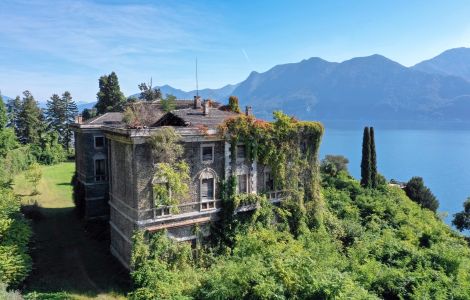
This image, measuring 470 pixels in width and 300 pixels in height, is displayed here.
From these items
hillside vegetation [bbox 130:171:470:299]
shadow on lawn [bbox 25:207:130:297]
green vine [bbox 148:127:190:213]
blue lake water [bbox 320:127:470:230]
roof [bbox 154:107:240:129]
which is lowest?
blue lake water [bbox 320:127:470:230]

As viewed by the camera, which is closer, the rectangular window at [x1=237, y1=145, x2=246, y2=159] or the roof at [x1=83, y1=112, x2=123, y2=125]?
the rectangular window at [x1=237, y1=145, x2=246, y2=159]

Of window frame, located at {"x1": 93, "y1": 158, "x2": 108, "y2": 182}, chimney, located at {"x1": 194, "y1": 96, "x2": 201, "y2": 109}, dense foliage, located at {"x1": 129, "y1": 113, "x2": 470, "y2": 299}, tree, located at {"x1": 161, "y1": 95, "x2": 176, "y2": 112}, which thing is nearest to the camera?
dense foliage, located at {"x1": 129, "y1": 113, "x2": 470, "y2": 299}

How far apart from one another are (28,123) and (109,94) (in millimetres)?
15638

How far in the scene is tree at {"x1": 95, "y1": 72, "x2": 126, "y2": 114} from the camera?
59.7 m

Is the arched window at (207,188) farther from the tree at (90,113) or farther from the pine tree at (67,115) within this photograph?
the pine tree at (67,115)

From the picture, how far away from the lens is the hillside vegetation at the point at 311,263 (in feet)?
50.9

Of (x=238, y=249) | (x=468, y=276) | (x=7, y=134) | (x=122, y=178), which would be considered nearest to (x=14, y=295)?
(x=122, y=178)

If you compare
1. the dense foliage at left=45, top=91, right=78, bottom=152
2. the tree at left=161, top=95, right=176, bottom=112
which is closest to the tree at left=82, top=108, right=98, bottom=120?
the dense foliage at left=45, top=91, right=78, bottom=152

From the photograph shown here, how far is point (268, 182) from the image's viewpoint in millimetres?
25453

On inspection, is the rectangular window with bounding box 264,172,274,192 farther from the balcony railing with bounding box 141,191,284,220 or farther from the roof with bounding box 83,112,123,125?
the roof with bounding box 83,112,123,125

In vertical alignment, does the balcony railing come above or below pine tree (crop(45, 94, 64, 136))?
below

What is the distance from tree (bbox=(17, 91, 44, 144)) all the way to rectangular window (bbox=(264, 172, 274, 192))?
5131 centimetres

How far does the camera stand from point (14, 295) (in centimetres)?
1492

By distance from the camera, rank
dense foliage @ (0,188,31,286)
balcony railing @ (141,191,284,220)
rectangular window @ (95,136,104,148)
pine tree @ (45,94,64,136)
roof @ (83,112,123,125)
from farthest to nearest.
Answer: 1. pine tree @ (45,94,64,136)
2. roof @ (83,112,123,125)
3. rectangular window @ (95,136,104,148)
4. balcony railing @ (141,191,284,220)
5. dense foliage @ (0,188,31,286)
